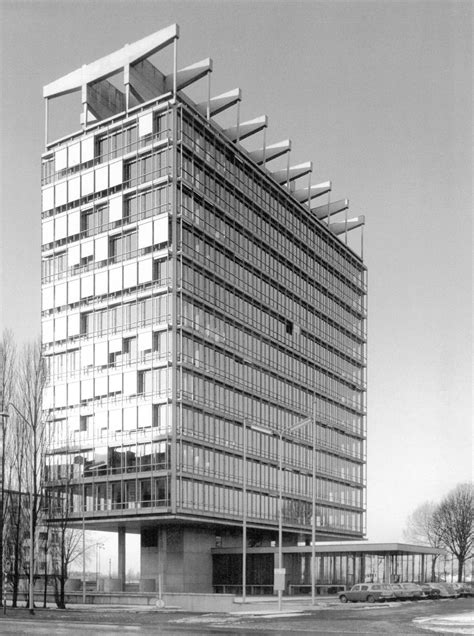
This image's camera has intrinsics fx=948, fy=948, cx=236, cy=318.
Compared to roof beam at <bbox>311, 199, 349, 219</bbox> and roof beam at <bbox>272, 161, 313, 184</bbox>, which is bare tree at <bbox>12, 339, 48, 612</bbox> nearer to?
roof beam at <bbox>272, 161, 313, 184</bbox>

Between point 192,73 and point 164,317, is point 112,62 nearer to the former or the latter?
point 192,73

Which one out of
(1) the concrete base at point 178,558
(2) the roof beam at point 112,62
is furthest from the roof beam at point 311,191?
(1) the concrete base at point 178,558

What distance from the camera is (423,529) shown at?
128 metres

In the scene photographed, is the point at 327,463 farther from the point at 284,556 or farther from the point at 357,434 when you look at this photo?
the point at 284,556

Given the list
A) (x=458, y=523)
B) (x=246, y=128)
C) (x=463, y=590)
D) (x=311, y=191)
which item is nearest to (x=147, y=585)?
(x=463, y=590)

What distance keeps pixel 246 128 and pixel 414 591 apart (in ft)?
154

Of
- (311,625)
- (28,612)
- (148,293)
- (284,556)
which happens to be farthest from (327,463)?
(311,625)

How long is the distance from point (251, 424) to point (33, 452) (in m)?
36.5

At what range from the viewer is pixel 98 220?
86.9 meters

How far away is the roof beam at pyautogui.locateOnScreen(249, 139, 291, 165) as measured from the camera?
97.9 m

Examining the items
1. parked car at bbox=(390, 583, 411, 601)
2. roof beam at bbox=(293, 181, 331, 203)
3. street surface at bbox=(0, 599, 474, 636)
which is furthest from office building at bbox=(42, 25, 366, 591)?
street surface at bbox=(0, 599, 474, 636)

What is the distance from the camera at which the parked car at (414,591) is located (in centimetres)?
6894

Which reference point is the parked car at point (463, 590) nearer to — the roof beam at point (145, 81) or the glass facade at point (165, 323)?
the glass facade at point (165, 323)

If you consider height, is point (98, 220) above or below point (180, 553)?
above
